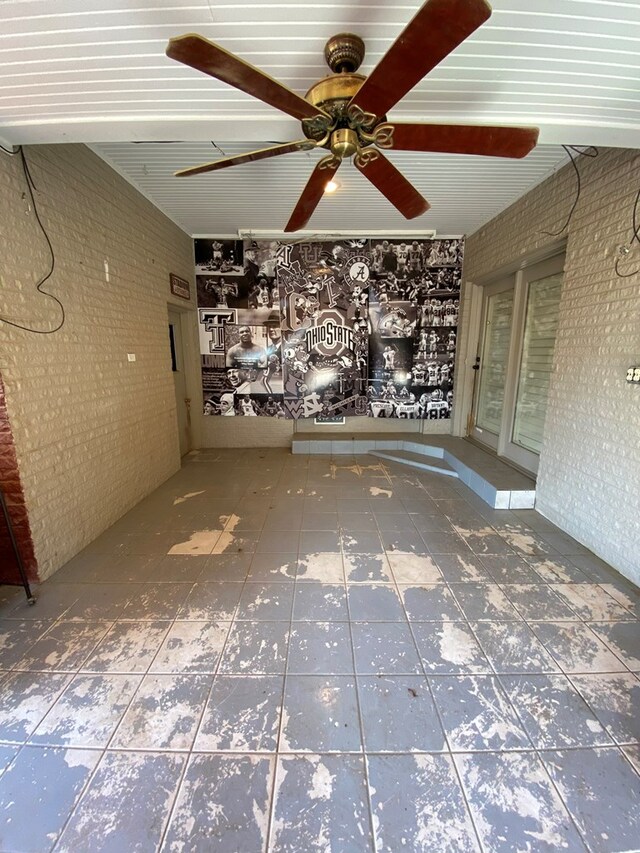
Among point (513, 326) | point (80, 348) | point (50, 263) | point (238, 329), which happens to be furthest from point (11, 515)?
point (513, 326)

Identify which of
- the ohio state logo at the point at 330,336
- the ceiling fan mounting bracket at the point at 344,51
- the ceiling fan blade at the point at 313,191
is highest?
the ceiling fan mounting bracket at the point at 344,51

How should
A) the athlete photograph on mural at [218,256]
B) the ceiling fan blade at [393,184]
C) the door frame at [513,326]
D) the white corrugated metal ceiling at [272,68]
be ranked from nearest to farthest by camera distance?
the white corrugated metal ceiling at [272,68] → the ceiling fan blade at [393,184] → the door frame at [513,326] → the athlete photograph on mural at [218,256]

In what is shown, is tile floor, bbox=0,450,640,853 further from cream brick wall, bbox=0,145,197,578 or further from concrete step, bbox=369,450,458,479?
concrete step, bbox=369,450,458,479

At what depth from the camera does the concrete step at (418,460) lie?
4305 millimetres

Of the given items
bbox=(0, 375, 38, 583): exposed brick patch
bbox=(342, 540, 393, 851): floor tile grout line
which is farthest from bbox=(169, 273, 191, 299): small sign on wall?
bbox=(342, 540, 393, 851): floor tile grout line

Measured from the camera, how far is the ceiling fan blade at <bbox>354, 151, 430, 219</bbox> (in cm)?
177

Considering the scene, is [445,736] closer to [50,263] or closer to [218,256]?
[50,263]

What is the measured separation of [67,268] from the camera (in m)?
2.54

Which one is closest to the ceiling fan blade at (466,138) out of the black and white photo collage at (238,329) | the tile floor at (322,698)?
the tile floor at (322,698)

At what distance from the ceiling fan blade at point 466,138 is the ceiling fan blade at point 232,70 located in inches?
16.9

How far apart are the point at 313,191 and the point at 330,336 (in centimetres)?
311

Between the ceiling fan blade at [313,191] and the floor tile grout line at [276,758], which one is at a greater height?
the ceiling fan blade at [313,191]

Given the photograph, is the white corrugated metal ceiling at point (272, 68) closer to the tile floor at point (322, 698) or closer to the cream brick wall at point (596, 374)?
the cream brick wall at point (596, 374)

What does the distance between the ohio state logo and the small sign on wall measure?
172 centimetres
